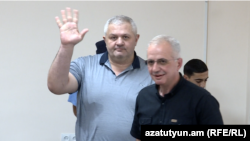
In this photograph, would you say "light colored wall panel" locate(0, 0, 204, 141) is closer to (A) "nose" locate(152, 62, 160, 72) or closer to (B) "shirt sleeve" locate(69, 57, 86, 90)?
(B) "shirt sleeve" locate(69, 57, 86, 90)

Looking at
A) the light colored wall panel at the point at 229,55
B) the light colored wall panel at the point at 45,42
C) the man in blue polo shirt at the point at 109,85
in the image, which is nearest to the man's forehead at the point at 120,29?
the man in blue polo shirt at the point at 109,85

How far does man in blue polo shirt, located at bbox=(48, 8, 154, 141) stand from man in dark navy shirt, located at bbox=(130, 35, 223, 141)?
281 mm

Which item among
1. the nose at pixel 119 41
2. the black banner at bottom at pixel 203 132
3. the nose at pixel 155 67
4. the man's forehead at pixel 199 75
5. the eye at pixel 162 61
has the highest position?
the nose at pixel 119 41

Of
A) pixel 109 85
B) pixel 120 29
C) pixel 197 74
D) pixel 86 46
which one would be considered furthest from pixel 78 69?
pixel 86 46

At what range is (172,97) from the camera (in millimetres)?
1300

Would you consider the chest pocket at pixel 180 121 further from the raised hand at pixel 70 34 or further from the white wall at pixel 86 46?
the white wall at pixel 86 46

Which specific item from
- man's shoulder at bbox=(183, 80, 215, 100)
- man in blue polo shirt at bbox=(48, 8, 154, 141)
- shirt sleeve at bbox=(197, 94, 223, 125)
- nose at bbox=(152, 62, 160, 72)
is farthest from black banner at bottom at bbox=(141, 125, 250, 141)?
man in blue polo shirt at bbox=(48, 8, 154, 141)

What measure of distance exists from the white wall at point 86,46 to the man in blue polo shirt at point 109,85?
3.85ft

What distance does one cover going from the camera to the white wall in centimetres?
279

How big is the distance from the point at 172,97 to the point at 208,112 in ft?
0.62

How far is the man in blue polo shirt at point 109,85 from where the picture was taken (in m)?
1.60

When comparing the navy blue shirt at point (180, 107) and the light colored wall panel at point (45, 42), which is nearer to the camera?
the navy blue shirt at point (180, 107)

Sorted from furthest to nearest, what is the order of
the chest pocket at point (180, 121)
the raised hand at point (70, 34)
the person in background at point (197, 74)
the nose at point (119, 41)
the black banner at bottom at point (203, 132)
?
the person in background at point (197, 74)
the nose at point (119, 41)
the raised hand at point (70, 34)
the chest pocket at point (180, 121)
the black banner at bottom at point (203, 132)

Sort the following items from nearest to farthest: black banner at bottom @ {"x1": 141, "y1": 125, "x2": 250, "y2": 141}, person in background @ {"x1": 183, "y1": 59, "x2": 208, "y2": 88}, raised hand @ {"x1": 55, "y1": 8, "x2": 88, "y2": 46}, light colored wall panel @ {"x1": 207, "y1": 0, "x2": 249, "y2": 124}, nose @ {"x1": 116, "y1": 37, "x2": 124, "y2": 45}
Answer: black banner at bottom @ {"x1": 141, "y1": 125, "x2": 250, "y2": 141}
raised hand @ {"x1": 55, "y1": 8, "x2": 88, "y2": 46}
nose @ {"x1": 116, "y1": 37, "x2": 124, "y2": 45}
person in background @ {"x1": 183, "y1": 59, "x2": 208, "y2": 88}
light colored wall panel @ {"x1": 207, "y1": 0, "x2": 249, "y2": 124}
